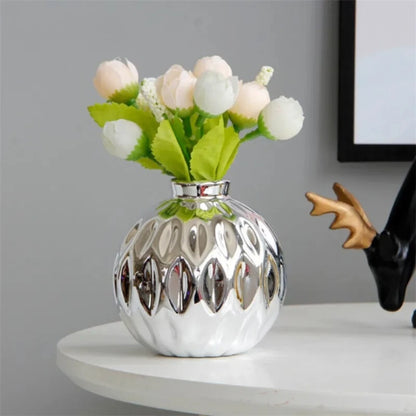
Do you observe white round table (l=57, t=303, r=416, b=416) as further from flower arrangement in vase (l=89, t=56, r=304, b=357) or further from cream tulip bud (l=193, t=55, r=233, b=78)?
cream tulip bud (l=193, t=55, r=233, b=78)

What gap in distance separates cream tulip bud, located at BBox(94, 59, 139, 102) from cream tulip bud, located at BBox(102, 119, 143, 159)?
1.8 inches

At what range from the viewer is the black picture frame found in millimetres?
1429

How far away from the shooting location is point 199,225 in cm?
88

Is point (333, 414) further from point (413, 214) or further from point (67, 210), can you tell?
point (67, 210)

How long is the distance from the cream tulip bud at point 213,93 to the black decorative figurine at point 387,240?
236 mm

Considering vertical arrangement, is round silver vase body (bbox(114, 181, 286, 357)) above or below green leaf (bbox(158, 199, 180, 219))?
below

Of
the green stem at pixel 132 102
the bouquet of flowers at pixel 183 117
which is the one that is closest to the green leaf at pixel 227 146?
the bouquet of flowers at pixel 183 117

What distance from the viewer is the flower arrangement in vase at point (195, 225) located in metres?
0.85

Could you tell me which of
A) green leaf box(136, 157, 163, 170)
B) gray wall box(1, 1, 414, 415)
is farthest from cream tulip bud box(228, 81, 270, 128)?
gray wall box(1, 1, 414, 415)

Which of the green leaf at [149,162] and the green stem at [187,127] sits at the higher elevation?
the green stem at [187,127]

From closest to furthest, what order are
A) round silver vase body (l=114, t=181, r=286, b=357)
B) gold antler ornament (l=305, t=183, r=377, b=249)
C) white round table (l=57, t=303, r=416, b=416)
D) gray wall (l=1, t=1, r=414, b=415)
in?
1. white round table (l=57, t=303, r=416, b=416)
2. round silver vase body (l=114, t=181, r=286, b=357)
3. gold antler ornament (l=305, t=183, r=377, b=249)
4. gray wall (l=1, t=1, r=414, b=415)

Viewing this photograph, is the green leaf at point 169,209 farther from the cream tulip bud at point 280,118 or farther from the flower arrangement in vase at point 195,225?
the cream tulip bud at point 280,118

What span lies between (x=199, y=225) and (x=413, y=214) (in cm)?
33

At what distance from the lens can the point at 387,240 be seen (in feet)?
3.40
